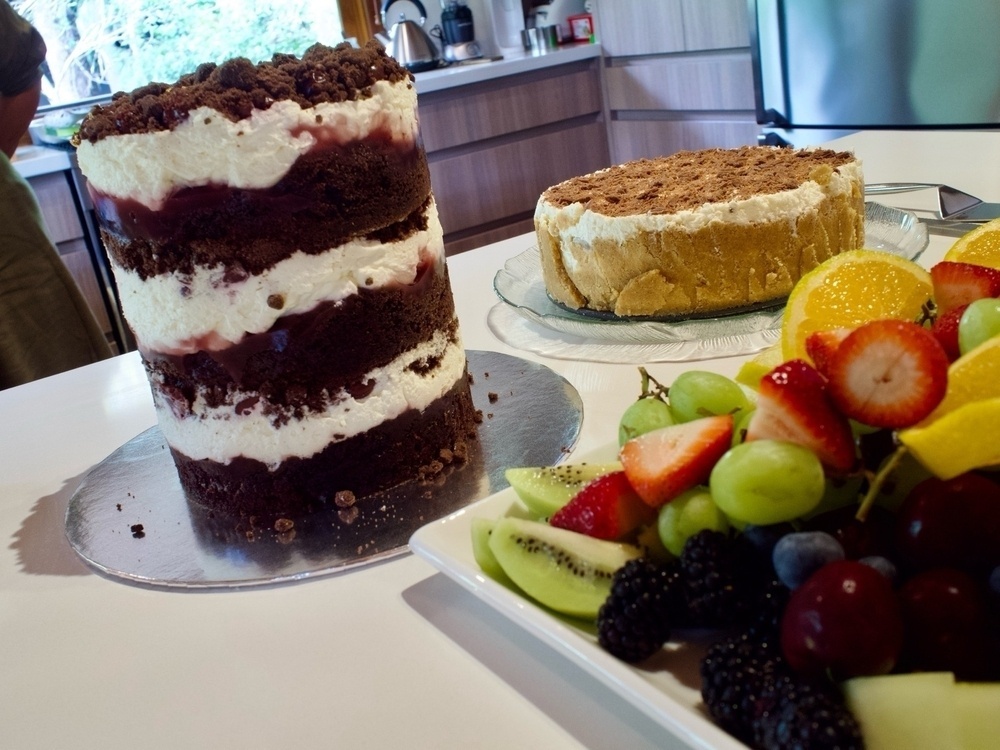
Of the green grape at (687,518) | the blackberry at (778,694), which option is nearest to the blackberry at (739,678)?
the blackberry at (778,694)

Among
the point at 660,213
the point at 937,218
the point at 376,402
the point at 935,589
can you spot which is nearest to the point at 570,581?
the point at 935,589

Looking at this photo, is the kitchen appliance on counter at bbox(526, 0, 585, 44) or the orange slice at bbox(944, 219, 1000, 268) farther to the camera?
the kitchen appliance on counter at bbox(526, 0, 585, 44)

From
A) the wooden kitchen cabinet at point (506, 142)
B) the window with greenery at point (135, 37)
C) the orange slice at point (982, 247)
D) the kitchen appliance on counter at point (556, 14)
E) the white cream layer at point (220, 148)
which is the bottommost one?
the wooden kitchen cabinet at point (506, 142)

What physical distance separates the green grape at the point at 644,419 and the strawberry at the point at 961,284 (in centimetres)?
27

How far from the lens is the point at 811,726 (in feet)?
1.59

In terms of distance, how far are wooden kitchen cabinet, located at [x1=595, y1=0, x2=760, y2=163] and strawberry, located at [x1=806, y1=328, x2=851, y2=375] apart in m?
3.68

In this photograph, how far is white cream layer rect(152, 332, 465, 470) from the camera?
0.96 metres

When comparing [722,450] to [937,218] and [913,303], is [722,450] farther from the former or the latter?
[937,218]

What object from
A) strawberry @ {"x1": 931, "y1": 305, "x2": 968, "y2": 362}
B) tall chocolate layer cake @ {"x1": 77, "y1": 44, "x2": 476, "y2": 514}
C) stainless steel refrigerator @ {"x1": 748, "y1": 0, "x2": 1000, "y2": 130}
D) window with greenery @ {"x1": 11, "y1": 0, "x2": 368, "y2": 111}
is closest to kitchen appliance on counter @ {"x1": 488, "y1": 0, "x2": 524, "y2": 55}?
window with greenery @ {"x1": 11, "y1": 0, "x2": 368, "y2": 111}

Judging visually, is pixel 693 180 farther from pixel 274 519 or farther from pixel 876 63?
pixel 876 63

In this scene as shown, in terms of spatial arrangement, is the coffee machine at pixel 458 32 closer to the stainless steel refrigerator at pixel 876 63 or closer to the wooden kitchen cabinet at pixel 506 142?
the wooden kitchen cabinet at pixel 506 142

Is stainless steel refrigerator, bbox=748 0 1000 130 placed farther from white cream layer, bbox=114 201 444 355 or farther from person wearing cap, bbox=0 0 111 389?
white cream layer, bbox=114 201 444 355

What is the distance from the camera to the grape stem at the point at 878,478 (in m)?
0.59

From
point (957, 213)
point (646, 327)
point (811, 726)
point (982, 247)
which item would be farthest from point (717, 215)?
point (811, 726)
